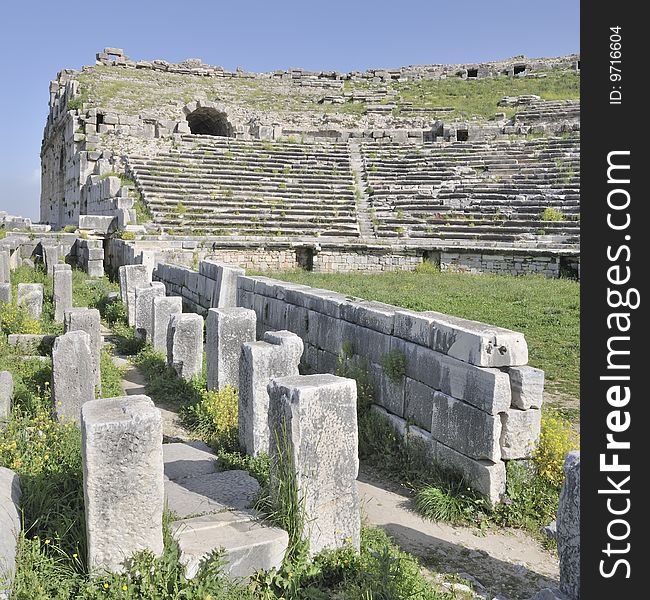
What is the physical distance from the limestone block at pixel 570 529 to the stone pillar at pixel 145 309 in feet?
24.7

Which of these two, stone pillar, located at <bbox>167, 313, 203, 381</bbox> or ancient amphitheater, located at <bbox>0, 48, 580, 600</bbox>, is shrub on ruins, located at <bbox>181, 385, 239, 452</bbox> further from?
stone pillar, located at <bbox>167, 313, 203, 381</bbox>

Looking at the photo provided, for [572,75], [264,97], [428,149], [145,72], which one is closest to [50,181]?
[145,72]

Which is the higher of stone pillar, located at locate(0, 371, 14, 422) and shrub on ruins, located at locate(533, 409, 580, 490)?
stone pillar, located at locate(0, 371, 14, 422)

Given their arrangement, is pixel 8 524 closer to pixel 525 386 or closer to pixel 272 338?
pixel 272 338

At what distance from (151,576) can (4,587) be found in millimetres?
675

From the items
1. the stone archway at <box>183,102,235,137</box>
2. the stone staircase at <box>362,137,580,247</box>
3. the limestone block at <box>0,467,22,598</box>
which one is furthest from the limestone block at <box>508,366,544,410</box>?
the stone archway at <box>183,102,235,137</box>

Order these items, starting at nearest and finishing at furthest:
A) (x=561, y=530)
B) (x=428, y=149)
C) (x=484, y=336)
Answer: (x=561, y=530) < (x=484, y=336) < (x=428, y=149)

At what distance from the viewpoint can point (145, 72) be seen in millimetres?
35594

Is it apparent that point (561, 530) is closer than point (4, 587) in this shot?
No

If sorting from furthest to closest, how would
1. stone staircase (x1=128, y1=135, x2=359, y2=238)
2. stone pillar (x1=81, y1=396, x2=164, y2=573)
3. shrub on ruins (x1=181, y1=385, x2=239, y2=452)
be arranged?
stone staircase (x1=128, y1=135, x2=359, y2=238), shrub on ruins (x1=181, y1=385, x2=239, y2=452), stone pillar (x1=81, y1=396, x2=164, y2=573)

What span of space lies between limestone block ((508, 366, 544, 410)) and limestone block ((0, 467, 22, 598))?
3429 mm

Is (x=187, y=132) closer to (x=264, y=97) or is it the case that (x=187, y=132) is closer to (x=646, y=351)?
(x=264, y=97)

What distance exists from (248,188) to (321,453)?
781 inches

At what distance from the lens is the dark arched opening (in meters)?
30.1
